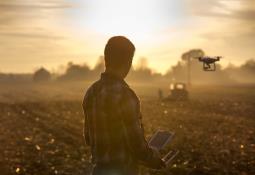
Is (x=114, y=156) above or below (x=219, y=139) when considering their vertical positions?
above

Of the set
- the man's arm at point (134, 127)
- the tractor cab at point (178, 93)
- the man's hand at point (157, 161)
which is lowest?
the tractor cab at point (178, 93)

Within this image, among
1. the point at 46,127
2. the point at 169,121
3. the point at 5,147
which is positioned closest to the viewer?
the point at 5,147

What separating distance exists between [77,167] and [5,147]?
542cm

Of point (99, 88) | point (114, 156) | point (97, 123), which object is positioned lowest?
point (114, 156)

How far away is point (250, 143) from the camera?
66.5 ft

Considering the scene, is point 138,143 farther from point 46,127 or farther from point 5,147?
point 46,127

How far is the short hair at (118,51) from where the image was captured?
17.3 ft

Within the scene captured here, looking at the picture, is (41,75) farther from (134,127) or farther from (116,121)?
(134,127)

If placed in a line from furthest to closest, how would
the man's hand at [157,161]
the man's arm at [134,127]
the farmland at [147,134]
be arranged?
1. the farmland at [147,134]
2. the man's hand at [157,161]
3. the man's arm at [134,127]

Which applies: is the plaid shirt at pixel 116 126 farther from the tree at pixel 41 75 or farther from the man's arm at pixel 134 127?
the tree at pixel 41 75

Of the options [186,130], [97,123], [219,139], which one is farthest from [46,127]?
[97,123]

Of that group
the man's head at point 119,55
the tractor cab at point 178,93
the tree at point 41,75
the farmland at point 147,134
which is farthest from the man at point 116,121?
the tree at point 41,75

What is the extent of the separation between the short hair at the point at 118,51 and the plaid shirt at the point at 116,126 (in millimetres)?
152

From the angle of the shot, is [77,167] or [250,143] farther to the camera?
[250,143]
